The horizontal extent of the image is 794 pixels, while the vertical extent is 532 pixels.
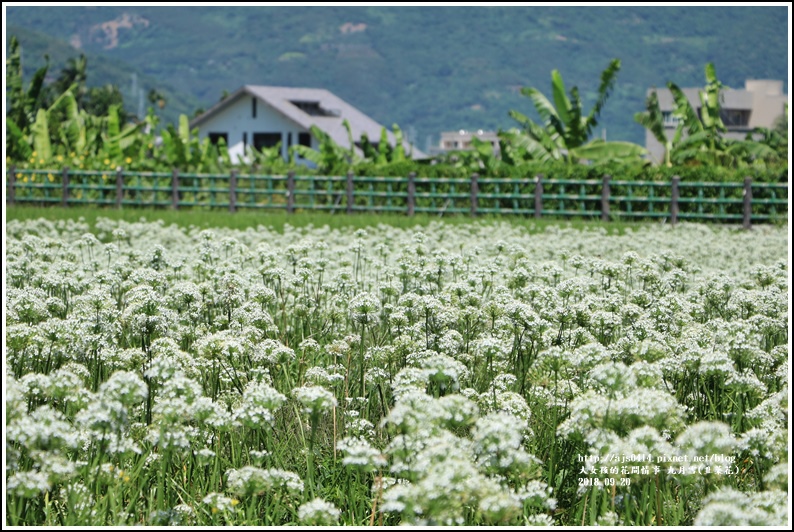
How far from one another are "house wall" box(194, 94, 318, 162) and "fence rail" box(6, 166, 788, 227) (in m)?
30.6

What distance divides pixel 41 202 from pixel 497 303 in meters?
24.6

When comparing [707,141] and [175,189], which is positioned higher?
[707,141]

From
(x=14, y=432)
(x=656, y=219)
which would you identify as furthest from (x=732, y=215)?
(x=14, y=432)

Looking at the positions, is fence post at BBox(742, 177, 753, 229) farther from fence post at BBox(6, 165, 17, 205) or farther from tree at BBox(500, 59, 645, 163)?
fence post at BBox(6, 165, 17, 205)

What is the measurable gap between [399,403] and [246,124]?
5821cm

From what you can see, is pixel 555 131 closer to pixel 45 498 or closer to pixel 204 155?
pixel 204 155

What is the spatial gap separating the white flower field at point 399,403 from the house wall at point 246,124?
52164 mm

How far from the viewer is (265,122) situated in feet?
197

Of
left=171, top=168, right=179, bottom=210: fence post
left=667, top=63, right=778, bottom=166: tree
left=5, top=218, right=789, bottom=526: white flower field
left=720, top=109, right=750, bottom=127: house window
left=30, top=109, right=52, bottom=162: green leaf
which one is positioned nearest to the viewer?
left=5, top=218, right=789, bottom=526: white flower field

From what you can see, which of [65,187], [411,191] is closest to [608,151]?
[411,191]

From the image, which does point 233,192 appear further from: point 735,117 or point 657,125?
point 735,117

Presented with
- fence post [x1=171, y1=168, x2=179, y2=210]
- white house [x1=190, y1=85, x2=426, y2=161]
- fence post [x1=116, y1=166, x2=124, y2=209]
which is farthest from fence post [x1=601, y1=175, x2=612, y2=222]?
white house [x1=190, y1=85, x2=426, y2=161]

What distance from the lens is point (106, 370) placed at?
5523mm

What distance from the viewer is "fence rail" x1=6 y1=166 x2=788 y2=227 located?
77.7 ft
